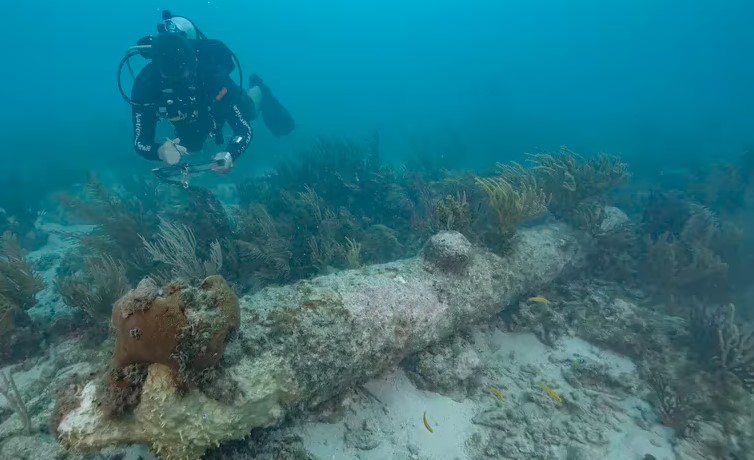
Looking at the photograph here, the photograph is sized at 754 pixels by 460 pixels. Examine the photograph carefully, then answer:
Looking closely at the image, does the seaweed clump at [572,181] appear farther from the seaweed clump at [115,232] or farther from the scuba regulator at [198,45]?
the scuba regulator at [198,45]

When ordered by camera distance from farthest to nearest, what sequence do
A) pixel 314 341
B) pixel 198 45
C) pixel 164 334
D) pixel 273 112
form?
pixel 273 112
pixel 198 45
pixel 314 341
pixel 164 334

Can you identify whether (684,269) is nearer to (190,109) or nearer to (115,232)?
(190,109)

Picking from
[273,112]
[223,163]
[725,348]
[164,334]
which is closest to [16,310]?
[223,163]

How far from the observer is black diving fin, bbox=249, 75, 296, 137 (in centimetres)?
1477

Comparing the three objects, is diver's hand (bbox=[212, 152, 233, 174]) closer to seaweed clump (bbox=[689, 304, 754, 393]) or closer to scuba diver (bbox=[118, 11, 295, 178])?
scuba diver (bbox=[118, 11, 295, 178])

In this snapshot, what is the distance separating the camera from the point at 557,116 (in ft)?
114

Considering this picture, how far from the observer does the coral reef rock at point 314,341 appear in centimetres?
227

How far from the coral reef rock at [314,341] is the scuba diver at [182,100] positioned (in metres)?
4.26

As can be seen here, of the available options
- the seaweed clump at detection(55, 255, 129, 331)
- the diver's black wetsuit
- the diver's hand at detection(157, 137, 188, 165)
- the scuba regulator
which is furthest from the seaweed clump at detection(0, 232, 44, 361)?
the scuba regulator

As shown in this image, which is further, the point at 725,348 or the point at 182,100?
the point at 182,100

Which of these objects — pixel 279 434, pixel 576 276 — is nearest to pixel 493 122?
pixel 576 276

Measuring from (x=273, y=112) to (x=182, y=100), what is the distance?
26.2ft

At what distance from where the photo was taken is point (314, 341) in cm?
311

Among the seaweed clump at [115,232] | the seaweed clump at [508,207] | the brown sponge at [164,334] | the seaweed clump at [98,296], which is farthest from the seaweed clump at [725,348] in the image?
the seaweed clump at [115,232]
